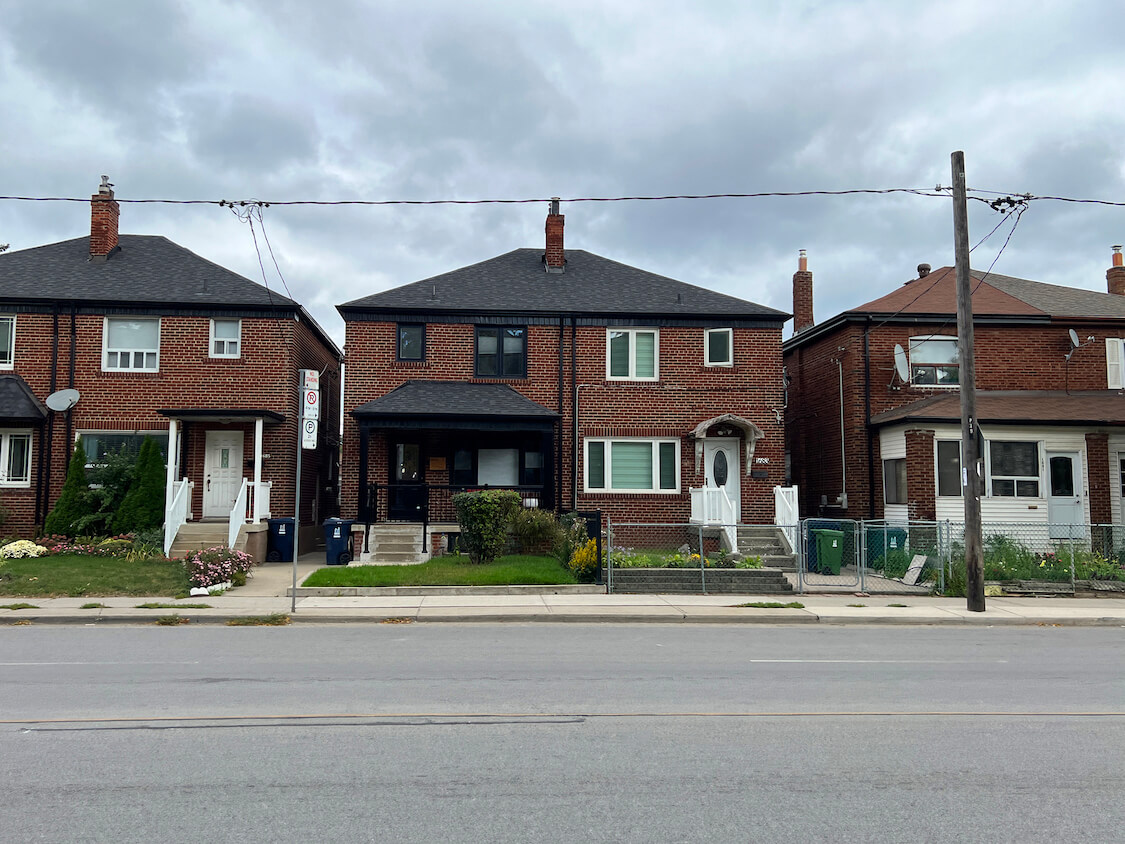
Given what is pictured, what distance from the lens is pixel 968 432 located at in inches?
598

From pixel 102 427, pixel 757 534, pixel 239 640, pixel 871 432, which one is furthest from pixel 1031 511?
pixel 102 427

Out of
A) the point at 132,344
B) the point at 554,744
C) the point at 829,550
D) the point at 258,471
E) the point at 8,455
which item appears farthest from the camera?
the point at 132,344

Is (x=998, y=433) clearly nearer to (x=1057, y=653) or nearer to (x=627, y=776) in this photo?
(x=1057, y=653)

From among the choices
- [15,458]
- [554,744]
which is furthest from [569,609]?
[15,458]

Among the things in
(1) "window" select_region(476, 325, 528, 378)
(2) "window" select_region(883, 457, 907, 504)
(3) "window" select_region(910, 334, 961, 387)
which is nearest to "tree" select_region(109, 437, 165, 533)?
(1) "window" select_region(476, 325, 528, 378)

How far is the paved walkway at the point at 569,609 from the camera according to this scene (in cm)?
1373

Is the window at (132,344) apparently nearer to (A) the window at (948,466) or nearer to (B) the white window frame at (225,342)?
(B) the white window frame at (225,342)

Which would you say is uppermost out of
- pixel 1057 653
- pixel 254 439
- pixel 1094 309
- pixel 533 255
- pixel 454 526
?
pixel 533 255

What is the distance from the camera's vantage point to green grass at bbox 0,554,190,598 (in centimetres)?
1542

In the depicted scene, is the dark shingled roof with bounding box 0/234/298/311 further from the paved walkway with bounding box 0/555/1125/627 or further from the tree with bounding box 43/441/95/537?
the paved walkway with bounding box 0/555/1125/627

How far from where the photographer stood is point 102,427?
71.3ft

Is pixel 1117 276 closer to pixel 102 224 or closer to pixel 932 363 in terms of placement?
pixel 932 363

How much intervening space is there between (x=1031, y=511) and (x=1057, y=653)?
1142 cm

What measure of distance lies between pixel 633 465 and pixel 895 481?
21.6ft
